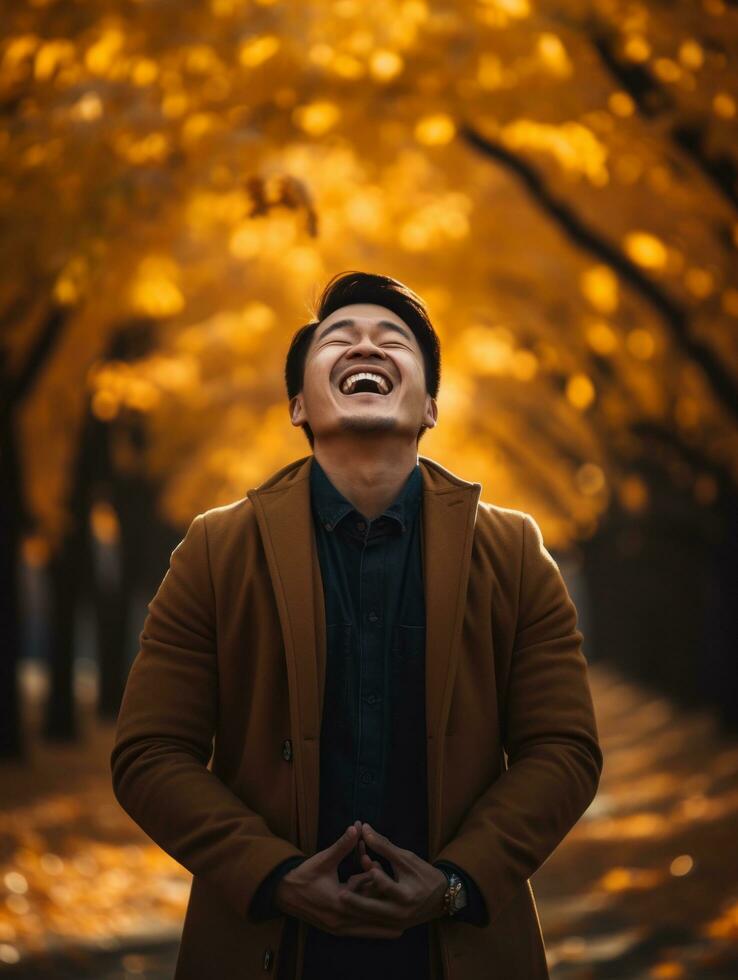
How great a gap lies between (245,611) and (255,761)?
334 mm

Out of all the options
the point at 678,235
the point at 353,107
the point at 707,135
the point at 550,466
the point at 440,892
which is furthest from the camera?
the point at 550,466

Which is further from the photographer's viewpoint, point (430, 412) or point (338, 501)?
point (430, 412)

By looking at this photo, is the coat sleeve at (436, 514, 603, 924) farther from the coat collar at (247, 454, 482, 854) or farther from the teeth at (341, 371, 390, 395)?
the teeth at (341, 371, 390, 395)

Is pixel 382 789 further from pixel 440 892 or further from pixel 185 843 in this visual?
pixel 185 843

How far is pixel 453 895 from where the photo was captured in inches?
106

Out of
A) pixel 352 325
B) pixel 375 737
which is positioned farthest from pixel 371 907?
pixel 352 325

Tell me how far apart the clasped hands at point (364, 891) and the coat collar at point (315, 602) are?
13 cm

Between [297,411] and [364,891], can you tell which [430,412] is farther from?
[364,891]

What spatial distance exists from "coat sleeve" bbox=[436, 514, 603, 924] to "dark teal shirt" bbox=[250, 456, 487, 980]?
0.08m

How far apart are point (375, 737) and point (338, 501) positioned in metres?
0.55

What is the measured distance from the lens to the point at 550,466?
2419 centimetres

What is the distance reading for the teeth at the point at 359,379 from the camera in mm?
3037

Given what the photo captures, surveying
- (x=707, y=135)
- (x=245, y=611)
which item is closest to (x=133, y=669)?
(x=245, y=611)

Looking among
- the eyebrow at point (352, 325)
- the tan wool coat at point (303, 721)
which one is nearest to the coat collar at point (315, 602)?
the tan wool coat at point (303, 721)
